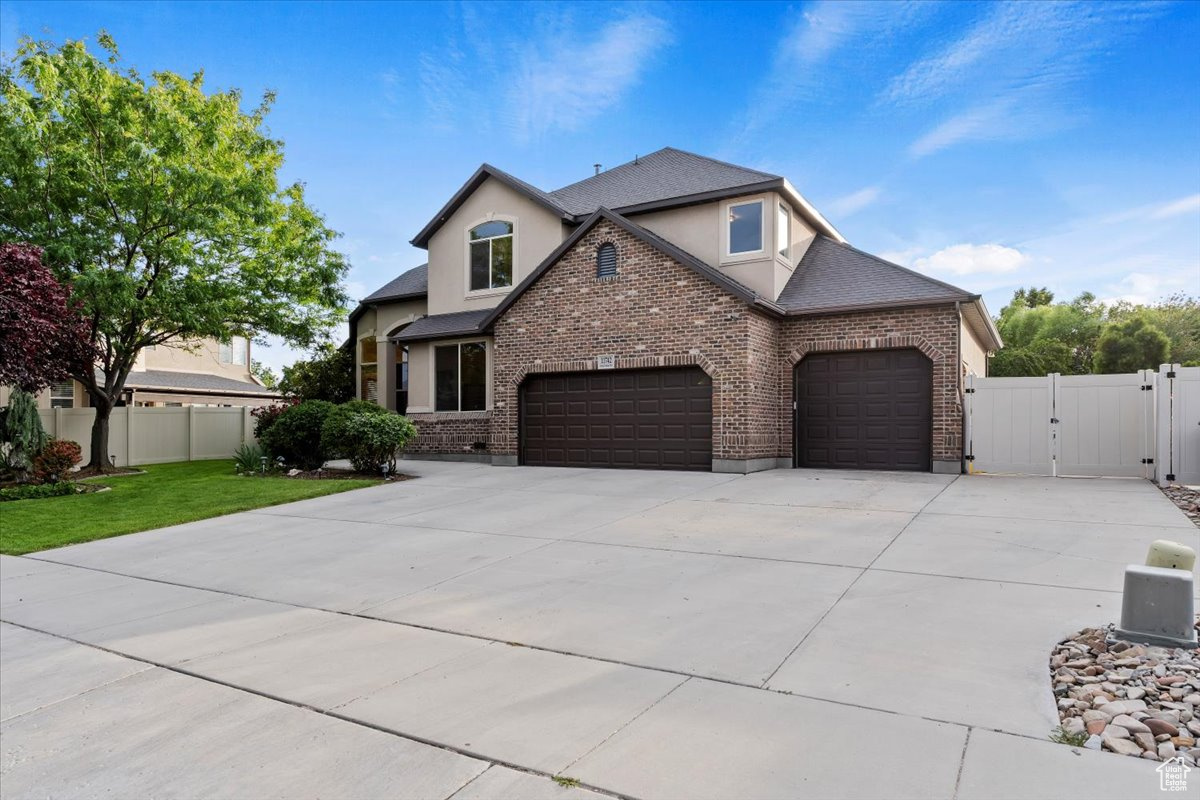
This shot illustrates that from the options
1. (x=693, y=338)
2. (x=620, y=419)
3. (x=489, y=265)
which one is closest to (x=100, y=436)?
(x=489, y=265)

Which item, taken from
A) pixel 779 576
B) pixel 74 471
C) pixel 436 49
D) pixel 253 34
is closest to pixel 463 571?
pixel 779 576

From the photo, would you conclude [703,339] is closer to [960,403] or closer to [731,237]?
[731,237]

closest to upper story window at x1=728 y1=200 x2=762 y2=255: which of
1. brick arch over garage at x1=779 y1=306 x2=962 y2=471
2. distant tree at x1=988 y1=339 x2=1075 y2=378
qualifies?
brick arch over garage at x1=779 y1=306 x2=962 y2=471

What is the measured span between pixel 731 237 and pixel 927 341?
15.5 feet

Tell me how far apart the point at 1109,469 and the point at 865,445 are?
4181 mm

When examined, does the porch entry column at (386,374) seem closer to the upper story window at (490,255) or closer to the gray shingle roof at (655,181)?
the upper story window at (490,255)

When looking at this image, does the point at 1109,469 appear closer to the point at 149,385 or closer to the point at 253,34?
the point at 253,34

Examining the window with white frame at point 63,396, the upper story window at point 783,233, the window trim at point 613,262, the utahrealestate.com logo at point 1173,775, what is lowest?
the utahrealestate.com logo at point 1173,775

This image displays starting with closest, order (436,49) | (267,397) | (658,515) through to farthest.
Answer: (658,515) < (436,49) < (267,397)

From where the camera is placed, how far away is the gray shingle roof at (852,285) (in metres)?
13.9

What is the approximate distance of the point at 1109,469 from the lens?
12.7 m

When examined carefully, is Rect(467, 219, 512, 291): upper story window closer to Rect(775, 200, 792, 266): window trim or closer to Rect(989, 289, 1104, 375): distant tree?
Rect(775, 200, 792, 266): window trim

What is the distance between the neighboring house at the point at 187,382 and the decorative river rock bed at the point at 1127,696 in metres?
24.2

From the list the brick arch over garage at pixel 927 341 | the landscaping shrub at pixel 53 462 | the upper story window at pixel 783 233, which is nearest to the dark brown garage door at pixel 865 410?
the brick arch over garage at pixel 927 341
